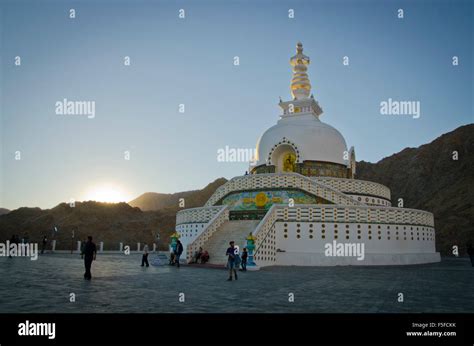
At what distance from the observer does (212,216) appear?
27.9 m

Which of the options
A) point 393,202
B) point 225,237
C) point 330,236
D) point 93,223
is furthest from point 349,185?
point 93,223

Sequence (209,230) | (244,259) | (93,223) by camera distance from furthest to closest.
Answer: (93,223)
(209,230)
(244,259)

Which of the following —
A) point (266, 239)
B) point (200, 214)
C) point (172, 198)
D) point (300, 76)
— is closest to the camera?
point (266, 239)

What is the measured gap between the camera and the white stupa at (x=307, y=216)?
23.8 meters

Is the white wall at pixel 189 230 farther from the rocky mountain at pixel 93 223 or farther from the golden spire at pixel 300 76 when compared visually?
the rocky mountain at pixel 93 223

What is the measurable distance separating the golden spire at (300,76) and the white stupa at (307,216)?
531 cm

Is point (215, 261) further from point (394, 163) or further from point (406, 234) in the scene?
point (394, 163)

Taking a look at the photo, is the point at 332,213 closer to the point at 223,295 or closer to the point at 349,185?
the point at 349,185

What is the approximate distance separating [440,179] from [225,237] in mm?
69937

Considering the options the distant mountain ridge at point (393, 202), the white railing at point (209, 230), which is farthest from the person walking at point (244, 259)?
the distant mountain ridge at point (393, 202)

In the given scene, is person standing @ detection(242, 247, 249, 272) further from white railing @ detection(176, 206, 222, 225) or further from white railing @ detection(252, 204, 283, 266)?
white railing @ detection(176, 206, 222, 225)

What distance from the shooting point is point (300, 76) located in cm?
4231
